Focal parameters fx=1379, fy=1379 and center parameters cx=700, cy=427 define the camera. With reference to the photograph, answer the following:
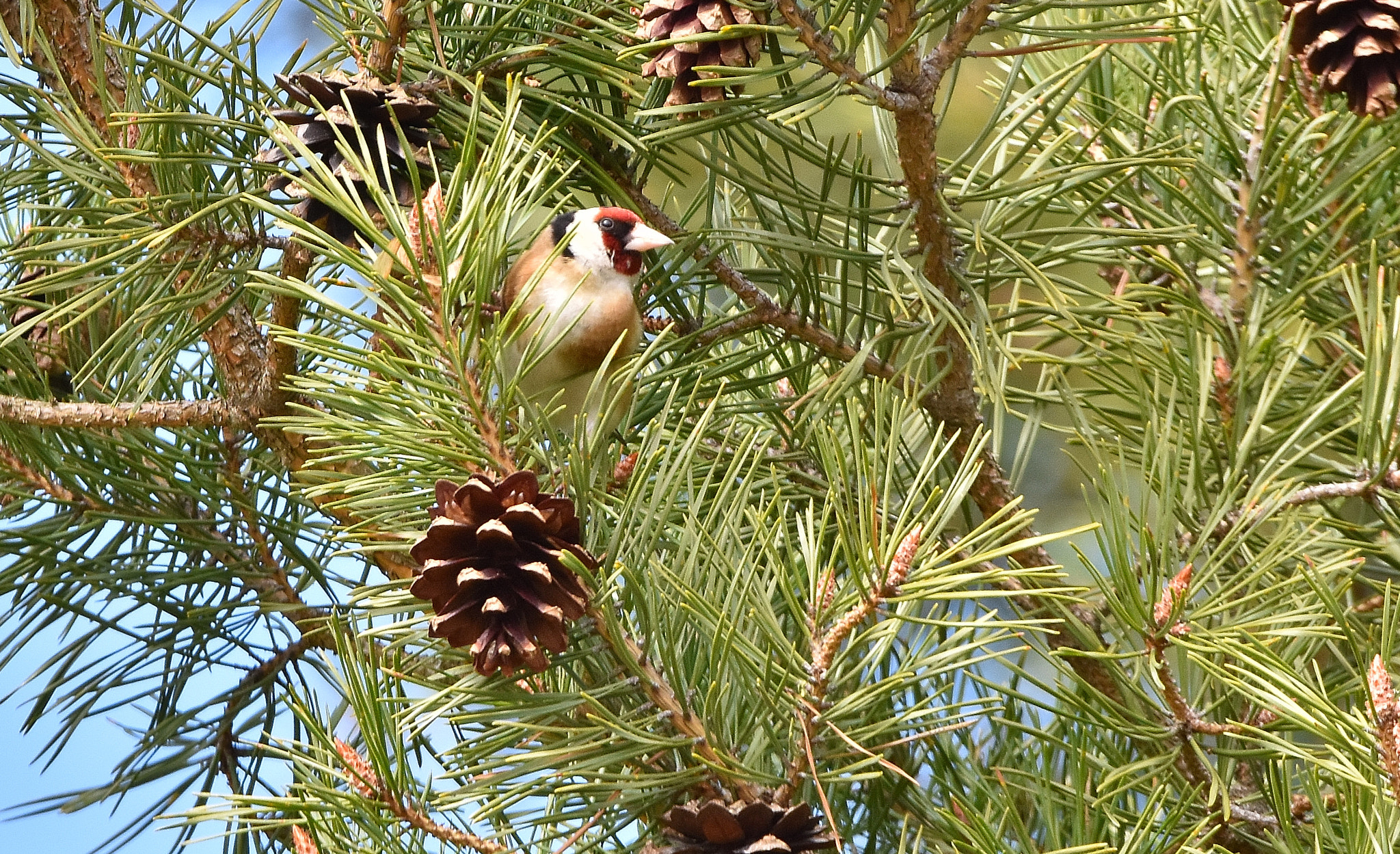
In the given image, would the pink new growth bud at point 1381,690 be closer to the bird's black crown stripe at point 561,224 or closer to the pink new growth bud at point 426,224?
the pink new growth bud at point 426,224

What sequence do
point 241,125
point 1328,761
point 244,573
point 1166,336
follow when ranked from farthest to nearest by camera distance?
point 244,573
point 1166,336
point 241,125
point 1328,761

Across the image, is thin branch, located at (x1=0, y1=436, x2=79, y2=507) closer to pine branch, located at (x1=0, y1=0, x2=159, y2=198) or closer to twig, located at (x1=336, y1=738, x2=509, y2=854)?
pine branch, located at (x1=0, y1=0, x2=159, y2=198)

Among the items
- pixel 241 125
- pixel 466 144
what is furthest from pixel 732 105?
pixel 241 125

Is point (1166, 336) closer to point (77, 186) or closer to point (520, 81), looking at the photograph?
point (520, 81)

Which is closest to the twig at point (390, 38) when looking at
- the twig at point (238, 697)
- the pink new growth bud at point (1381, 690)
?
the twig at point (238, 697)

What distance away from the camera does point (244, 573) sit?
101 centimetres

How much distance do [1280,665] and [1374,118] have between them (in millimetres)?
424

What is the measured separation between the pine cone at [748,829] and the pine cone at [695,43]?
0.32m

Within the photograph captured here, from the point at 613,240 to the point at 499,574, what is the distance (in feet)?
1.53

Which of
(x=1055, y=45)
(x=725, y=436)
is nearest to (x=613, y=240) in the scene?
(x=725, y=436)

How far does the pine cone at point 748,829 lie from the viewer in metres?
0.56

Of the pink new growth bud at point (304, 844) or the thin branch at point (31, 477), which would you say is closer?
the pink new growth bud at point (304, 844)

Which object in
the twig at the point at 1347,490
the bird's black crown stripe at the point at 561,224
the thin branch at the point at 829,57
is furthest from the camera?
the bird's black crown stripe at the point at 561,224

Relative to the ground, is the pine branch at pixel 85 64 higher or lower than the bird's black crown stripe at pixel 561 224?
higher
